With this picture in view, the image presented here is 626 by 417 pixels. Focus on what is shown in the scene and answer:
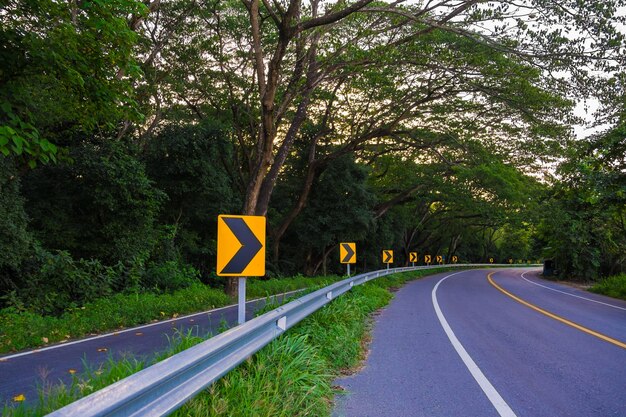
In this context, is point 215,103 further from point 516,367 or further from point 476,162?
point 516,367

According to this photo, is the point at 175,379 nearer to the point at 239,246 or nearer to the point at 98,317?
the point at 239,246

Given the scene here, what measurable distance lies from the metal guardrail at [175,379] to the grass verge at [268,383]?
0.20 metres

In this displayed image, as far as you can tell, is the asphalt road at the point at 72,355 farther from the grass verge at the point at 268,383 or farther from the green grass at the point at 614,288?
the green grass at the point at 614,288

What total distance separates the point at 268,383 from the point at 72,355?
17.1 feet

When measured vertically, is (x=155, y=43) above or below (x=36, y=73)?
above

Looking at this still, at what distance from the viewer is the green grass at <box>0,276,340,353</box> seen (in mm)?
8898

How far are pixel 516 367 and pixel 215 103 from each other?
19.6 metres

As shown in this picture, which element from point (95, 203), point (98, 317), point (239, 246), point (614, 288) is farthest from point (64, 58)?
point (614, 288)

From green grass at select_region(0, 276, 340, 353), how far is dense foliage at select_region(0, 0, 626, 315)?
1167 mm

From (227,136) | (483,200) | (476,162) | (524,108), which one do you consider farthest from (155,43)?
(483,200)

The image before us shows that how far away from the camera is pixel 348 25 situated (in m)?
15.3

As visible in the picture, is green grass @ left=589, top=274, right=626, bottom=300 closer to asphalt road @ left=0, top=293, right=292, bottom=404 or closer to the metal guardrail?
asphalt road @ left=0, top=293, right=292, bottom=404

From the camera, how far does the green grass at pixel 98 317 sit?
29.2 feet

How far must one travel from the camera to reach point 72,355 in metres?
7.77
